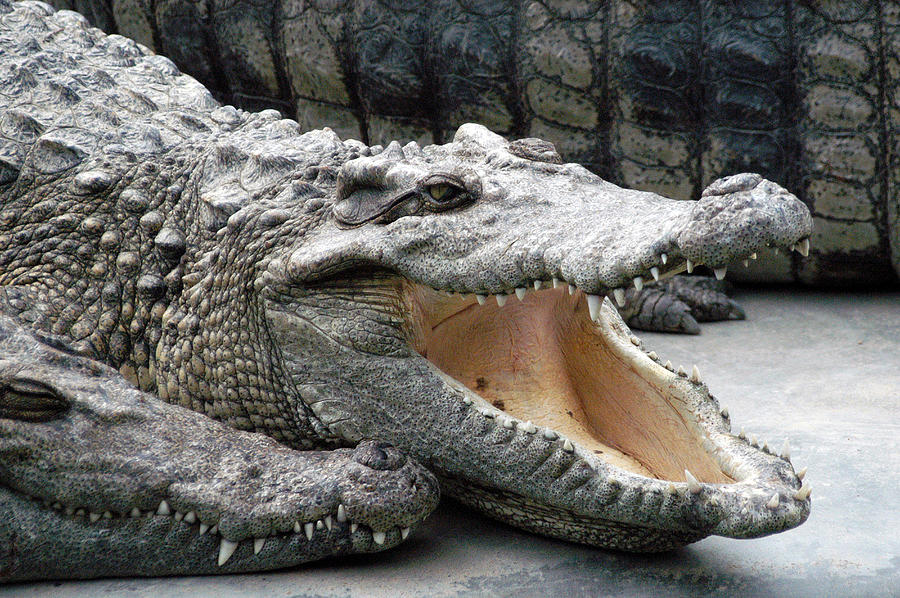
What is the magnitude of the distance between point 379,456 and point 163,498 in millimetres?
562

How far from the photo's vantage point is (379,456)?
8.34 feet

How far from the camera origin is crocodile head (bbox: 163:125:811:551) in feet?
7.49

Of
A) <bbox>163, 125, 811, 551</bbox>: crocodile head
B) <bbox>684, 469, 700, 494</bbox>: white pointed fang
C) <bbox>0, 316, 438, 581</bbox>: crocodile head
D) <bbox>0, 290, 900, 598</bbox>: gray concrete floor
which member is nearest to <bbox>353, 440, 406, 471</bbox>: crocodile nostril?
<bbox>0, 316, 438, 581</bbox>: crocodile head

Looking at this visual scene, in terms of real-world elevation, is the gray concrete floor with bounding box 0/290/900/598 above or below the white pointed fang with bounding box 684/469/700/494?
Answer: below

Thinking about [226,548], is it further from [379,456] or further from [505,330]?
[505,330]

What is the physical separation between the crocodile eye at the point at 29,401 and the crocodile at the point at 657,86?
3.27 m

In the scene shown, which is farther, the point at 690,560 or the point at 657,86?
the point at 657,86

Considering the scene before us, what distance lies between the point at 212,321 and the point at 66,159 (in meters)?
0.98

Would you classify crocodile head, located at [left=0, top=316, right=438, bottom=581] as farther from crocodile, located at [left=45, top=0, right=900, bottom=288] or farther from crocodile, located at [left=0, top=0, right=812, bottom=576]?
crocodile, located at [left=45, top=0, right=900, bottom=288]

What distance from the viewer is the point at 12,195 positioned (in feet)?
11.2

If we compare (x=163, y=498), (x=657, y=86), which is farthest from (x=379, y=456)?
(x=657, y=86)

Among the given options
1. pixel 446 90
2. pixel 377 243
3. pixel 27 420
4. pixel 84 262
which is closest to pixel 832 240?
pixel 446 90

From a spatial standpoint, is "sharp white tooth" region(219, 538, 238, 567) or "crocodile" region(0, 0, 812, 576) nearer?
"crocodile" region(0, 0, 812, 576)

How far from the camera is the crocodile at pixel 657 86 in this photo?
4836 mm
